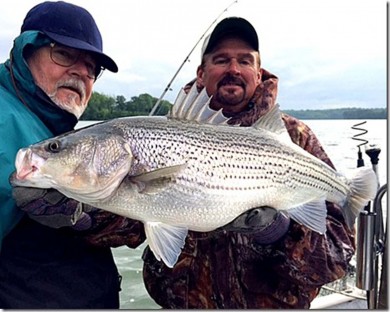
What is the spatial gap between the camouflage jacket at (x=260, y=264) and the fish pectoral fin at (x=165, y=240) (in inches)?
20.1

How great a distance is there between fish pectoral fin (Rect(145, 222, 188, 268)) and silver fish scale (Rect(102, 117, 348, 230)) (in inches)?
1.5

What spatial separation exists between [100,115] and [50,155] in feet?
4.56

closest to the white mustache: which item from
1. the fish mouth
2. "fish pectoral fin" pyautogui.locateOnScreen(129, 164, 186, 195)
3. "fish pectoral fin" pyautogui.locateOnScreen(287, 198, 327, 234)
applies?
the fish mouth

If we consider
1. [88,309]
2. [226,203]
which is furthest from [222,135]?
[88,309]

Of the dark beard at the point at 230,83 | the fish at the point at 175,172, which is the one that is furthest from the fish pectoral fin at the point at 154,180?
the dark beard at the point at 230,83

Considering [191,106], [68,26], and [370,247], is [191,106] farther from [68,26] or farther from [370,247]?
[370,247]

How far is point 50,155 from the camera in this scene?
171cm

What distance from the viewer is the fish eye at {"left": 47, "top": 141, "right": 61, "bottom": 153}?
1727mm

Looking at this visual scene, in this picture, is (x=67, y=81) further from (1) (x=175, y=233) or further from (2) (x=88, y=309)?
(2) (x=88, y=309)

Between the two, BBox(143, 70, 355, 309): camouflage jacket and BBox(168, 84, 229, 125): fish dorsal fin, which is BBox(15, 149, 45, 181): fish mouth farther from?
BBox(143, 70, 355, 309): camouflage jacket

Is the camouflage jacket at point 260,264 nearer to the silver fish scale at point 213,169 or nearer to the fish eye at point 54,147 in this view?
the silver fish scale at point 213,169

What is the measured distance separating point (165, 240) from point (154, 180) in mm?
266

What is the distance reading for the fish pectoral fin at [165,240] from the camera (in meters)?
1.82

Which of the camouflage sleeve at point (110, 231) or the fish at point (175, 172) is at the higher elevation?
the fish at point (175, 172)
